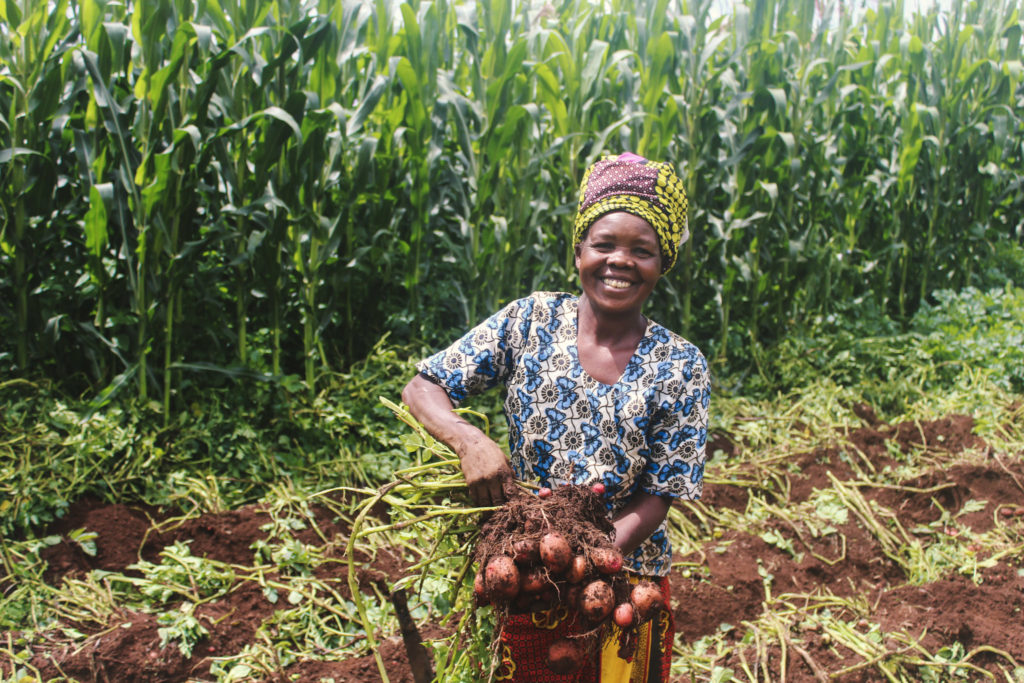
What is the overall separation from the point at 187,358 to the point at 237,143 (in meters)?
1.22

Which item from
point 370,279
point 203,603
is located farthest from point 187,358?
point 203,603

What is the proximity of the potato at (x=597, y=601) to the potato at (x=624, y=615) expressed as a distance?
0.13 ft

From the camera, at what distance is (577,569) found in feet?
4.97

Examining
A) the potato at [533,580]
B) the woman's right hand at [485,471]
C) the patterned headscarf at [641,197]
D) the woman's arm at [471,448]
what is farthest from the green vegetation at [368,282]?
the patterned headscarf at [641,197]

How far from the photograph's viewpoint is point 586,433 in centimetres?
186

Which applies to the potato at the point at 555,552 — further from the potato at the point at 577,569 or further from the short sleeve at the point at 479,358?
the short sleeve at the point at 479,358

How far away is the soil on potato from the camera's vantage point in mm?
2865

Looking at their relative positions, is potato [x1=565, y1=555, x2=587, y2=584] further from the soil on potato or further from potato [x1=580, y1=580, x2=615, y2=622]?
the soil on potato

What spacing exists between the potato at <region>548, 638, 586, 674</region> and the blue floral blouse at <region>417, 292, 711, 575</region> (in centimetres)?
34

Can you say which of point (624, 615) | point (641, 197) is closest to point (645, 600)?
point (624, 615)

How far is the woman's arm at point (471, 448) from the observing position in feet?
5.45

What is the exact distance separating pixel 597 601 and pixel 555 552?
0.40 ft

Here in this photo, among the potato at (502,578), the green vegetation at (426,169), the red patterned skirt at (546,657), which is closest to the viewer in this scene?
the potato at (502,578)

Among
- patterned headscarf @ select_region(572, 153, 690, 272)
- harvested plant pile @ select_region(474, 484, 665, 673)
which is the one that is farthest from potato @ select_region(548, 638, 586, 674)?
patterned headscarf @ select_region(572, 153, 690, 272)
